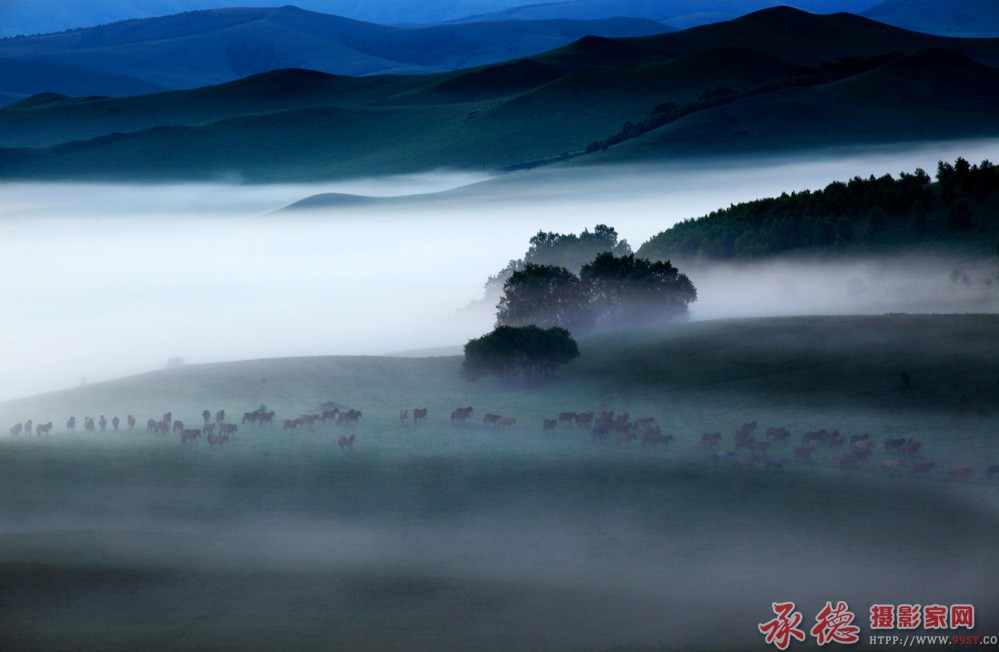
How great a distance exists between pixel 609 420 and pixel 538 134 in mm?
134515

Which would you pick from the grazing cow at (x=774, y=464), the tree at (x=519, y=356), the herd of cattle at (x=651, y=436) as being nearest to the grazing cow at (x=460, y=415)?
the herd of cattle at (x=651, y=436)

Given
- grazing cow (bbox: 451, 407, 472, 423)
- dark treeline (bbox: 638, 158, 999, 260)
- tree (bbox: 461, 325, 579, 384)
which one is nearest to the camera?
grazing cow (bbox: 451, 407, 472, 423)

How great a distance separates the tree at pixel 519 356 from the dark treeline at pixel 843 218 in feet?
83.5

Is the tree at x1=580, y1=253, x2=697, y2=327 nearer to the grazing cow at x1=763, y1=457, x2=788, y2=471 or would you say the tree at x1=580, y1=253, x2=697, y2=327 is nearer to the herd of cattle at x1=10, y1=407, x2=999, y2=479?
the herd of cattle at x1=10, y1=407, x2=999, y2=479

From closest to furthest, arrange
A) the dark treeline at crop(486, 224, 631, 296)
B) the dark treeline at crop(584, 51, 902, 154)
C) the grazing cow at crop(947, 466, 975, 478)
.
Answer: the grazing cow at crop(947, 466, 975, 478)
the dark treeline at crop(486, 224, 631, 296)
the dark treeline at crop(584, 51, 902, 154)

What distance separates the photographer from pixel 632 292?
55.2m

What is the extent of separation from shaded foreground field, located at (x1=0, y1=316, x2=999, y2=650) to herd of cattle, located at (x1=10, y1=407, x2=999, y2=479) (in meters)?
0.32

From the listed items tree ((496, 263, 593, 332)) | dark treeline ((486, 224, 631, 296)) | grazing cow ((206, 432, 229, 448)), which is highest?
dark treeline ((486, 224, 631, 296))

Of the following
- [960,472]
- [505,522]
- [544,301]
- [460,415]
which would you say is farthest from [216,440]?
[544,301]

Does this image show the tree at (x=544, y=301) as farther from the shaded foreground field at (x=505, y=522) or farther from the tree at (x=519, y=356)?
the shaded foreground field at (x=505, y=522)

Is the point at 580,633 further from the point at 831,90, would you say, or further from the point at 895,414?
the point at 831,90

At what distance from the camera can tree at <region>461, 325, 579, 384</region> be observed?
4481cm

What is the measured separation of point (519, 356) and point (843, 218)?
27.7m

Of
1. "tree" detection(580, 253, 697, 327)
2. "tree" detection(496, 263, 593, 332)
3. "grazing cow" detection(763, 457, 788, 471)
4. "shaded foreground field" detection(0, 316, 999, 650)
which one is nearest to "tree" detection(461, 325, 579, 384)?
"shaded foreground field" detection(0, 316, 999, 650)
